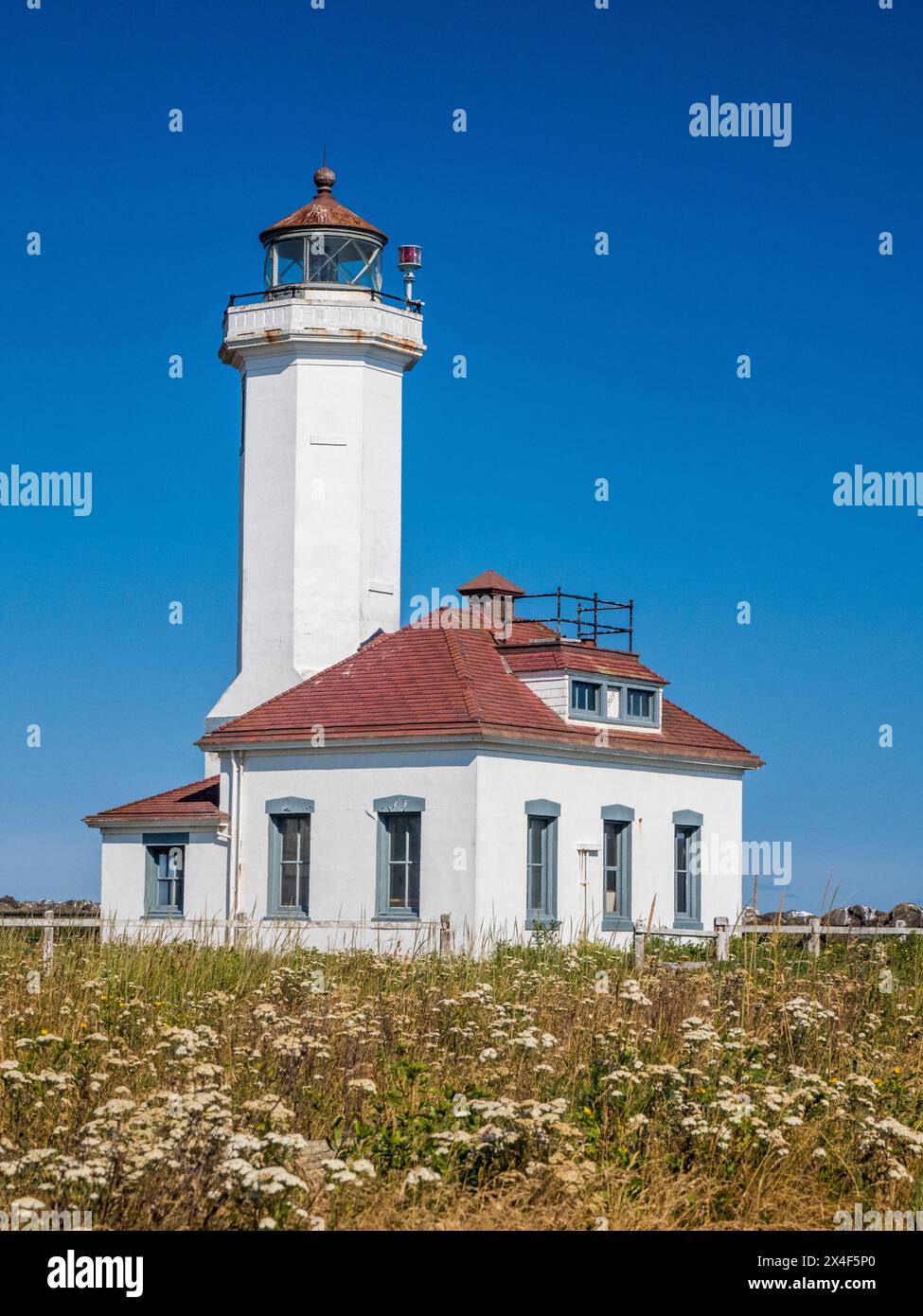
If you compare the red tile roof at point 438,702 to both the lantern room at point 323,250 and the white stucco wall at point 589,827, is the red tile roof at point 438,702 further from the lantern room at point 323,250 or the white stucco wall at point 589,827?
the lantern room at point 323,250

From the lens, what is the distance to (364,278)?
3183 cm

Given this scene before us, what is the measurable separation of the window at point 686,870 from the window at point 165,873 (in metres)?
8.06

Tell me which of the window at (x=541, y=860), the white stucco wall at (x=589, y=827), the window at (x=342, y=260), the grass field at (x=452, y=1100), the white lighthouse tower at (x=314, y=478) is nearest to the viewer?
the grass field at (x=452, y=1100)

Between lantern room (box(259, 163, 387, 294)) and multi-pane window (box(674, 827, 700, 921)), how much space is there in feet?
37.7

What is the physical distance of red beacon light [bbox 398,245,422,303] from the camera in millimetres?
32219

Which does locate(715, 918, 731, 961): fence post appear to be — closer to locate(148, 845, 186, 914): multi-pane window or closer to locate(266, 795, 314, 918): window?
locate(266, 795, 314, 918): window

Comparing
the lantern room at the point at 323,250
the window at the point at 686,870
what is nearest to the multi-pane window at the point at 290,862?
the window at the point at 686,870

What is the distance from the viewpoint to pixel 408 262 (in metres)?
→ 32.2

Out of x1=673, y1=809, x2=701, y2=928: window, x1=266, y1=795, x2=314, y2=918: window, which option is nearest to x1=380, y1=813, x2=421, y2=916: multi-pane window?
x1=266, y1=795, x2=314, y2=918: window

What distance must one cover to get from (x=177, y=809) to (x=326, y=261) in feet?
34.9

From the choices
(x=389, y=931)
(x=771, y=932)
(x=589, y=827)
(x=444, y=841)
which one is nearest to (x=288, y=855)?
(x=389, y=931)

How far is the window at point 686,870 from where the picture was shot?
28625 millimetres

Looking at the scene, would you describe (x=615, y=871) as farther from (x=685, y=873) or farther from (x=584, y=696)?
(x=584, y=696)

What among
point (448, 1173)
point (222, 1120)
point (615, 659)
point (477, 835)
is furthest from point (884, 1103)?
point (615, 659)
